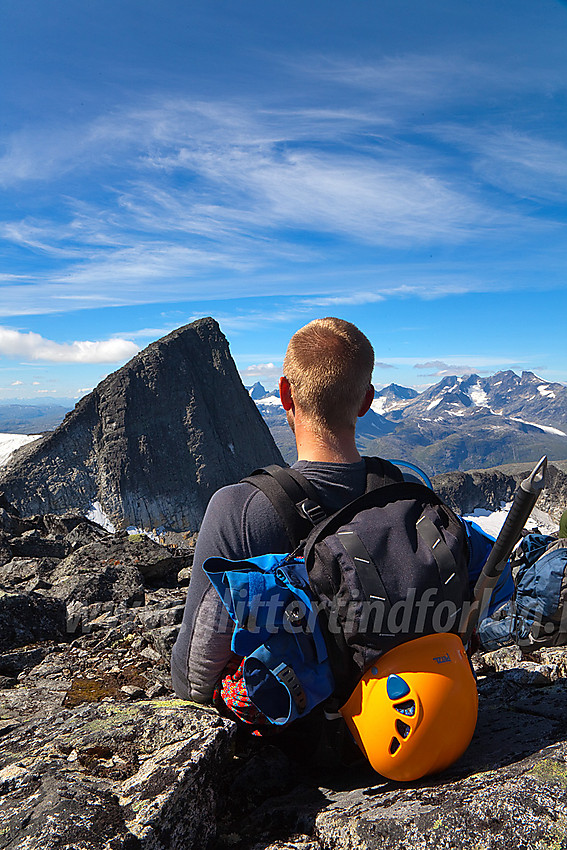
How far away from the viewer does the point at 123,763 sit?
348 cm

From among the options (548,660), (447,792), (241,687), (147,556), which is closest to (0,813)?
(241,687)

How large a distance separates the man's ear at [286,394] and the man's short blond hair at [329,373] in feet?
0.24

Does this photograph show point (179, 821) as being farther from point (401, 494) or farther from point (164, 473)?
point (164, 473)

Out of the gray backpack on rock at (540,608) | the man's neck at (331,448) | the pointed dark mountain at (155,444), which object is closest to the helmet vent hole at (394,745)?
the man's neck at (331,448)

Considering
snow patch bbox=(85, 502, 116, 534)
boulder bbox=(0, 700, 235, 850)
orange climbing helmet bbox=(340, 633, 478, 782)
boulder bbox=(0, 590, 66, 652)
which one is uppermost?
orange climbing helmet bbox=(340, 633, 478, 782)

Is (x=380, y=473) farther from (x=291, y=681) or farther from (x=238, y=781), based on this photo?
(x=238, y=781)

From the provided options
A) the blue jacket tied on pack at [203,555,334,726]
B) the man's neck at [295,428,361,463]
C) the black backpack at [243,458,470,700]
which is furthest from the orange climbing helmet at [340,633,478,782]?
the man's neck at [295,428,361,463]

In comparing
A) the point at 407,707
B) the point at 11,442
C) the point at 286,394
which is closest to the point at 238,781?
the point at 407,707

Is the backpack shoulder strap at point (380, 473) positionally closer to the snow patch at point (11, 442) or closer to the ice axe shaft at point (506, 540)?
the ice axe shaft at point (506, 540)

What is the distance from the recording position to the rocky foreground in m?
2.84

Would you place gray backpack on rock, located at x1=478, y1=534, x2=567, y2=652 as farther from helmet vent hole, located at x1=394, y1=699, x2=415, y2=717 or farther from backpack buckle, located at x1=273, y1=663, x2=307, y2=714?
backpack buckle, located at x1=273, y1=663, x2=307, y2=714

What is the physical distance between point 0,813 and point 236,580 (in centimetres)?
175

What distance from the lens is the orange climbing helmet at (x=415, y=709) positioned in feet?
11.0

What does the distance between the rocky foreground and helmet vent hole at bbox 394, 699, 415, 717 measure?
18.4 inches
